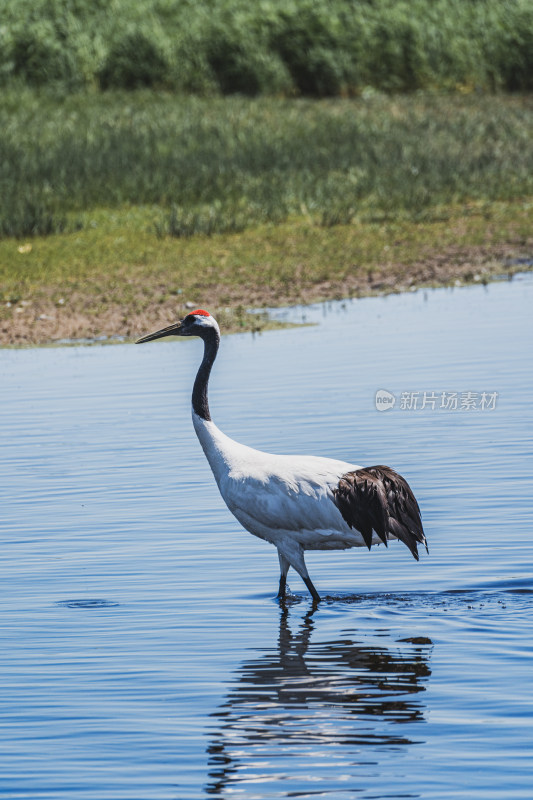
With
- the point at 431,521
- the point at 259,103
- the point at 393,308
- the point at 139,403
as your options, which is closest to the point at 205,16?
the point at 259,103

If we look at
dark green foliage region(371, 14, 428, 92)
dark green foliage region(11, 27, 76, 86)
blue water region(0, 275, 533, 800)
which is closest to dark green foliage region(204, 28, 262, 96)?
dark green foliage region(371, 14, 428, 92)

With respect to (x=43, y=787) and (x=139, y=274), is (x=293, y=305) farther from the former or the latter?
(x=43, y=787)

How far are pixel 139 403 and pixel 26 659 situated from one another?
236 inches

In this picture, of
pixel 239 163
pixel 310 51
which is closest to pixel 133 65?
pixel 310 51

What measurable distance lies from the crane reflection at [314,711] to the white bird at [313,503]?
21.8 inches

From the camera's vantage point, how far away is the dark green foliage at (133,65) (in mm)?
36031

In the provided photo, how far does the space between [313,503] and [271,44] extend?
33.3 metres

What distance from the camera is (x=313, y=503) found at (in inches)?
295

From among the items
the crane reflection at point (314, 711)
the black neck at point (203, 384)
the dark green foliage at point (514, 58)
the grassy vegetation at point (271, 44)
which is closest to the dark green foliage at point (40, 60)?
the grassy vegetation at point (271, 44)

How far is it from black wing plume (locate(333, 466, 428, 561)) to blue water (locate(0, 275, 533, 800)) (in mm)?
362

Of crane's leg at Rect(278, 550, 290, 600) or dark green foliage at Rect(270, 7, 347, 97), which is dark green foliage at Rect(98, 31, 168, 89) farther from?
crane's leg at Rect(278, 550, 290, 600)

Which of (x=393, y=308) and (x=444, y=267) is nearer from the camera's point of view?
(x=393, y=308)

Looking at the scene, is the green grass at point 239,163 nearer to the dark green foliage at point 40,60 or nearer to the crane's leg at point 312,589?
the dark green foliage at point 40,60

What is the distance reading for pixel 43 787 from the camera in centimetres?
545
